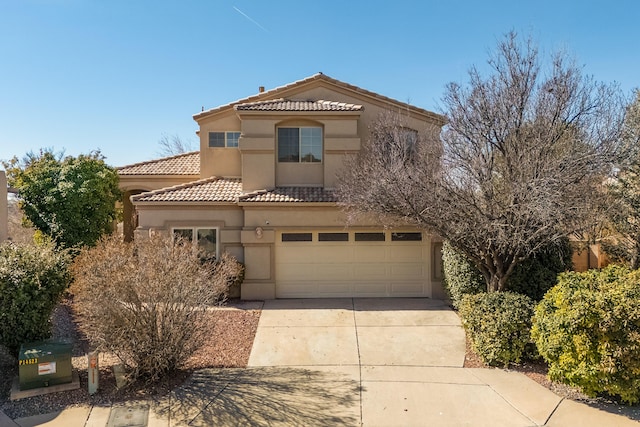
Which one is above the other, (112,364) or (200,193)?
(200,193)

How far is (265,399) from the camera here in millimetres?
6336

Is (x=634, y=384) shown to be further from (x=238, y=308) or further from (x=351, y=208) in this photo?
(x=238, y=308)

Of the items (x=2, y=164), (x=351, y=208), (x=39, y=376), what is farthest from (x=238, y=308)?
(x=2, y=164)

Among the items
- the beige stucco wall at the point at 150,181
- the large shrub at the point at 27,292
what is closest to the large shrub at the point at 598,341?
the large shrub at the point at 27,292

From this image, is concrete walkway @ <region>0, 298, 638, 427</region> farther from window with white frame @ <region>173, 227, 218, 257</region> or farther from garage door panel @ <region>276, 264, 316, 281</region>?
window with white frame @ <region>173, 227, 218, 257</region>

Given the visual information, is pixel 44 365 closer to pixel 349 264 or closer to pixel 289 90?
pixel 349 264

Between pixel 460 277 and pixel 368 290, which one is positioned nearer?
pixel 460 277

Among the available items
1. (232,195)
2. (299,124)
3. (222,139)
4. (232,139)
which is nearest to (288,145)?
(299,124)

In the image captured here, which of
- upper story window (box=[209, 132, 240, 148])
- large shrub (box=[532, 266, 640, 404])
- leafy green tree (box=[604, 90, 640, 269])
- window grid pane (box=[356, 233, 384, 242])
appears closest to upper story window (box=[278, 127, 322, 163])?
upper story window (box=[209, 132, 240, 148])

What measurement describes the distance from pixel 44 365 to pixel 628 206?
14.4 meters

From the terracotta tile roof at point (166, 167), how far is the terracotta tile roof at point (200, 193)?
3009 millimetres

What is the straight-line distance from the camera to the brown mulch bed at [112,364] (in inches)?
243

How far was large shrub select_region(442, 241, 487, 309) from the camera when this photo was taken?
10.7 m

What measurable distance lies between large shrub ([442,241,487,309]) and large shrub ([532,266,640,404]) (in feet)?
13.4
